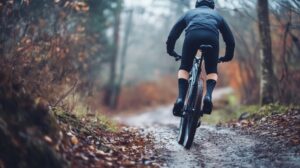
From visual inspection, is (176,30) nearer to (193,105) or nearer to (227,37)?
(227,37)

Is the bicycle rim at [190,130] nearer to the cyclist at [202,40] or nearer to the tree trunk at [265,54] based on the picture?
the cyclist at [202,40]

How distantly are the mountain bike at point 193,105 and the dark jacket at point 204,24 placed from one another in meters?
0.42

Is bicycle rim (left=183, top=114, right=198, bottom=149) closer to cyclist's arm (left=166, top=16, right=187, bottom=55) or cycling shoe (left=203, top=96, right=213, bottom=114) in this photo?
cycling shoe (left=203, top=96, right=213, bottom=114)

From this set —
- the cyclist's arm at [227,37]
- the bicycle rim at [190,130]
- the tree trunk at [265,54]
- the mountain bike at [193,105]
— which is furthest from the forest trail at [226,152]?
the tree trunk at [265,54]

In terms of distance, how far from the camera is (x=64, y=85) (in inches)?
490

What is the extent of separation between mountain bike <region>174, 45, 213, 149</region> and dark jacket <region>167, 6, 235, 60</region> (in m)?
0.42

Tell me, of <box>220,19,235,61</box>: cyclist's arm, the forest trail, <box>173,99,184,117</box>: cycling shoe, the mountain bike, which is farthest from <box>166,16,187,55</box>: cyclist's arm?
the forest trail

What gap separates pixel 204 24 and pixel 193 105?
124 centimetres

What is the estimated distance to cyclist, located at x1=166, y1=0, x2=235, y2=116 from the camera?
25.6 ft

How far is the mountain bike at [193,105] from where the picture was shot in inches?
307

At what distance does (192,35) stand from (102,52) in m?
17.0

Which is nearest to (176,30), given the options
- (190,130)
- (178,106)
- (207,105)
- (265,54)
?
(178,106)

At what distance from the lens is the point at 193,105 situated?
26.1 ft

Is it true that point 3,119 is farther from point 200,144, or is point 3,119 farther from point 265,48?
point 265,48
